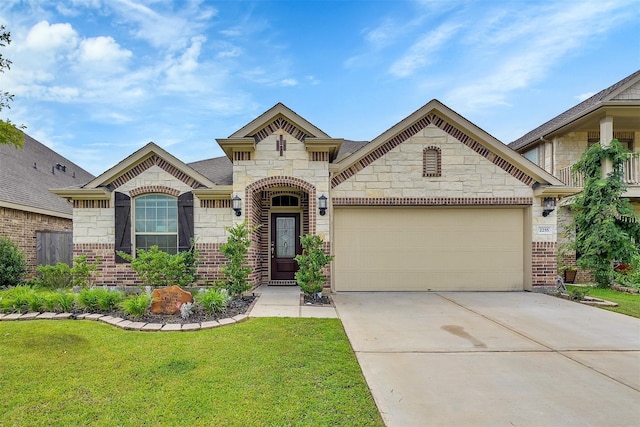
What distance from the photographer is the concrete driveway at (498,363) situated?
3.01 meters

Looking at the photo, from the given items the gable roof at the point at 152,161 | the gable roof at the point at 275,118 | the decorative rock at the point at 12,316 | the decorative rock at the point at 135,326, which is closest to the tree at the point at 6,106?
the gable roof at the point at 152,161

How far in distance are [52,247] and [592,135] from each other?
64.5ft

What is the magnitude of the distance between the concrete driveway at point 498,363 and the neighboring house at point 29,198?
10794 mm

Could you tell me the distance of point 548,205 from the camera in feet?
29.2

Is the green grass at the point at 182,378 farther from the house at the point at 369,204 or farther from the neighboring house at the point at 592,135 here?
the neighboring house at the point at 592,135

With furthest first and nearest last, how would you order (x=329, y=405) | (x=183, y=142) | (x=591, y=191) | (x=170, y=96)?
(x=183, y=142) → (x=170, y=96) → (x=591, y=191) → (x=329, y=405)

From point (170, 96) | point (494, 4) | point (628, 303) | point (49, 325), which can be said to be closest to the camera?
point (49, 325)

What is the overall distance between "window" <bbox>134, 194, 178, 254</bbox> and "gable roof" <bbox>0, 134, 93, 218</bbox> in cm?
476

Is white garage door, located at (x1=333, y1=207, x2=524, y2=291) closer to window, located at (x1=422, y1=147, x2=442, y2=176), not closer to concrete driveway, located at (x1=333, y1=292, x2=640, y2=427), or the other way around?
window, located at (x1=422, y1=147, x2=442, y2=176)

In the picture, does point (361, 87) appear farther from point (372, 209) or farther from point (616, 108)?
point (616, 108)

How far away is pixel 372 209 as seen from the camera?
912 cm

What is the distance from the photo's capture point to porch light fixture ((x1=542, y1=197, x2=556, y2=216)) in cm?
889

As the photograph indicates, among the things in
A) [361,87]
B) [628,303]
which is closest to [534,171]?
[628,303]

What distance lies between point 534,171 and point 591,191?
8.97 ft
